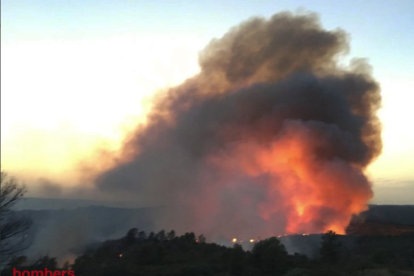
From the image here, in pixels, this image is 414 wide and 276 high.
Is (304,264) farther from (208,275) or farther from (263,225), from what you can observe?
(263,225)

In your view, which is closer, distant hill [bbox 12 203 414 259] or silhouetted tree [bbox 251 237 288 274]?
silhouetted tree [bbox 251 237 288 274]

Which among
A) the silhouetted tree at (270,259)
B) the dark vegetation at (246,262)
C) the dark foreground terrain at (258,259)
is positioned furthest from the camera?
the silhouetted tree at (270,259)

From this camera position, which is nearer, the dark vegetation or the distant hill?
the dark vegetation

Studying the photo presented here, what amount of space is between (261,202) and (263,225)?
3675 mm

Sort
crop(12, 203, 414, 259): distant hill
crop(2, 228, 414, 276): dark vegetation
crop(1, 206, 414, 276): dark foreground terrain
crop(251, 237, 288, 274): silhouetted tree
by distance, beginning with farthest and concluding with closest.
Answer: crop(12, 203, 414, 259): distant hill → crop(251, 237, 288, 274): silhouetted tree → crop(1, 206, 414, 276): dark foreground terrain → crop(2, 228, 414, 276): dark vegetation

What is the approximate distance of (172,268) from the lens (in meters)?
18.6

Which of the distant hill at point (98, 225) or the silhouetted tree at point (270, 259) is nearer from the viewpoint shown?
the silhouetted tree at point (270, 259)

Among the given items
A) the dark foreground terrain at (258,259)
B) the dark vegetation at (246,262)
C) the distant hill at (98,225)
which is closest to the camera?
the dark vegetation at (246,262)

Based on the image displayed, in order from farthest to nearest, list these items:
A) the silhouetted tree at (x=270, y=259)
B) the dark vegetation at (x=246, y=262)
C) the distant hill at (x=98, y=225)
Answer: the distant hill at (x=98, y=225) → the silhouetted tree at (x=270, y=259) → the dark vegetation at (x=246, y=262)

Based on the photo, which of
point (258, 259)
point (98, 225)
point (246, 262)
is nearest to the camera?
point (246, 262)

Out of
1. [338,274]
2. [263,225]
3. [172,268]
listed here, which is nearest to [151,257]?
[172,268]

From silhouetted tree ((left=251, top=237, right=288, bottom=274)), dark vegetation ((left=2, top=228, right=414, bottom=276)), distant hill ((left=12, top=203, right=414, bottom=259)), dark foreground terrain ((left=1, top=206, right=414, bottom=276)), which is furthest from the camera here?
distant hill ((left=12, top=203, right=414, bottom=259))

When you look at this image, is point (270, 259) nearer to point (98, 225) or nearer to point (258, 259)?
point (258, 259)

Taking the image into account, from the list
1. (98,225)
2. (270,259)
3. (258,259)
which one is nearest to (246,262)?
(258,259)
